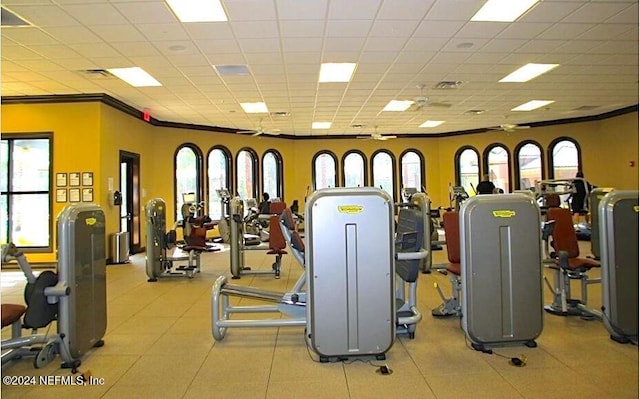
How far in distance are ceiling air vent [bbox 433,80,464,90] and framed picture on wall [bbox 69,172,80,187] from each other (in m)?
6.68

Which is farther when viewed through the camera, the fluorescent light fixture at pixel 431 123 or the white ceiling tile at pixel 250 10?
the fluorescent light fixture at pixel 431 123

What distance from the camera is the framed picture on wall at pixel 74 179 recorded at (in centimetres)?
769

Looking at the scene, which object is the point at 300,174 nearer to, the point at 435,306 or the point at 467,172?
the point at 467,172

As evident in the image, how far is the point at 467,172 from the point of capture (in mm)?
14094

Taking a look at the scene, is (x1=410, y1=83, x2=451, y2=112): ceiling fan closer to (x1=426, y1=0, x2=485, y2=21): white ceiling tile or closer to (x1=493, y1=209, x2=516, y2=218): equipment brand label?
(x1=426, y1=0, x2=485, y2=21): white ceiling tile

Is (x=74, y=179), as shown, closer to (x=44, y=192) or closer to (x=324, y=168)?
(x=44, y=192)

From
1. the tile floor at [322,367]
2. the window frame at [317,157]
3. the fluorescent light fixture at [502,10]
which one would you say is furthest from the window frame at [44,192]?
the window frame at [317,157]

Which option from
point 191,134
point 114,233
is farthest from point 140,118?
point 114,233

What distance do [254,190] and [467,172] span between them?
23.0 feet

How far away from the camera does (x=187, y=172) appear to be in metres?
11.5

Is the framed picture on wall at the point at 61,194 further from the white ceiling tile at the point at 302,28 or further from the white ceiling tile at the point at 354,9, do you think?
the white ceiling tile at the point at 354,9

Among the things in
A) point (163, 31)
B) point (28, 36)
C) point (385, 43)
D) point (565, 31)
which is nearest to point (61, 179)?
point (28, 36)

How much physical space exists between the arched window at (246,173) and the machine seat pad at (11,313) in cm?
963

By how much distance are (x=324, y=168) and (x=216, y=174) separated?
3.84 meters
